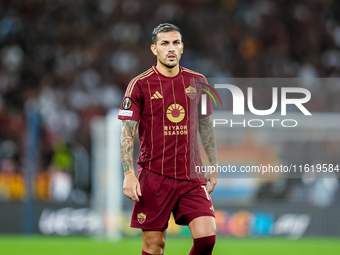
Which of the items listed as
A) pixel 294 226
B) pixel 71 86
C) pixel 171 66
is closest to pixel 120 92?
pixel 71 86

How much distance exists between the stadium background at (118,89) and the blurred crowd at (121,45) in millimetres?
27

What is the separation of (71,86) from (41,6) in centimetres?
308

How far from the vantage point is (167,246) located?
8.61 m

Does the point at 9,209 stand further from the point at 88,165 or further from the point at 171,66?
the point at 171,66

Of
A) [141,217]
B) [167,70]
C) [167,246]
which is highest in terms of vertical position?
[167,70]

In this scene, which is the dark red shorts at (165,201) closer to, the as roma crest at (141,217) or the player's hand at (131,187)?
the as roma crest at (141,217)

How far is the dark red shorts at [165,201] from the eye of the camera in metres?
4.39

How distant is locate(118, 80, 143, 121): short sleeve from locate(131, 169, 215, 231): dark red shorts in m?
0.48

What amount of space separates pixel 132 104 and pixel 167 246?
4685 mm

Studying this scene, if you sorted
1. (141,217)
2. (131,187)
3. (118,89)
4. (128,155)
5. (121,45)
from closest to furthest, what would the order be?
(131,187) < (128,155) < (141,217) < (118,89) < (121,45)

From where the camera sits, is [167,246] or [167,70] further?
[167,246]

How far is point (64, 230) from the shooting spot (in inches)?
409

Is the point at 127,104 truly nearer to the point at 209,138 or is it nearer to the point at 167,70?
the point at 167,70

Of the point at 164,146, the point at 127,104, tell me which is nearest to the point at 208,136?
the point at 164,146
